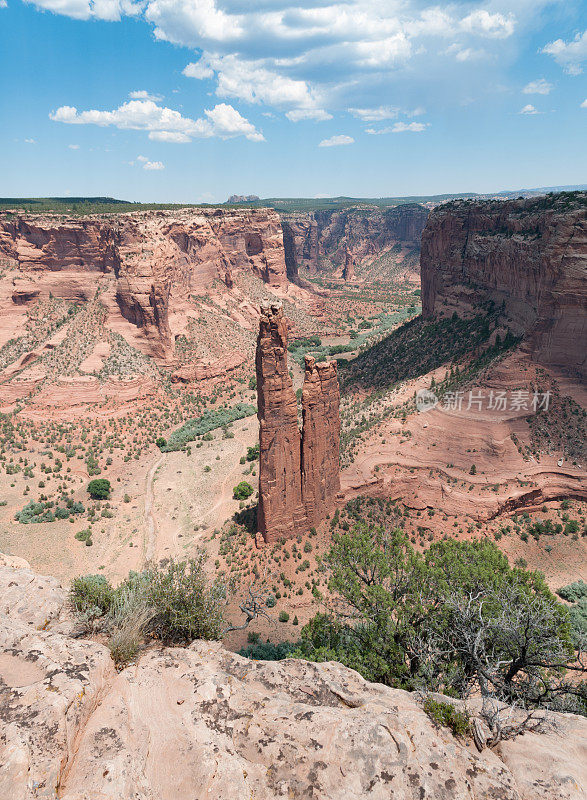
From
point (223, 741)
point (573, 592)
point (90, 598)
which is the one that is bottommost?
point (573, 592)

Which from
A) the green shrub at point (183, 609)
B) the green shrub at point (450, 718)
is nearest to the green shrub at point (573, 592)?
the green shrub at point (183, 609)

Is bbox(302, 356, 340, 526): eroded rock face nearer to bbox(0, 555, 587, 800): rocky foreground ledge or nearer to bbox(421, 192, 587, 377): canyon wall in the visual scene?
bbox(0, 555, 587, 800): rocky foreground ledge

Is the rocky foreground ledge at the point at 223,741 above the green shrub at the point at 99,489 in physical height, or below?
above

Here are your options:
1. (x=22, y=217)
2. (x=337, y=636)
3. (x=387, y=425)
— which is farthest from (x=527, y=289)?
(x=22, y=217)

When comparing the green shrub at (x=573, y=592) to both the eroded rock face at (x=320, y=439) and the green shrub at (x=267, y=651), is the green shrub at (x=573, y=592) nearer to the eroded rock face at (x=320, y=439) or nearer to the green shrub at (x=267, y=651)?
the eroded rock face at (x=320, y=439)

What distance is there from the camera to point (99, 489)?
4462cm

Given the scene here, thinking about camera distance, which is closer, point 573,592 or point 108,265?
point 573,592

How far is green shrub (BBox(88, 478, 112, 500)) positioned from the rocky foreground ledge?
37230 millimetres

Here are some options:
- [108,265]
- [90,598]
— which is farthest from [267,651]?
[108,265]

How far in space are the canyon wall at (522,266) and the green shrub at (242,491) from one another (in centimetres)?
3229

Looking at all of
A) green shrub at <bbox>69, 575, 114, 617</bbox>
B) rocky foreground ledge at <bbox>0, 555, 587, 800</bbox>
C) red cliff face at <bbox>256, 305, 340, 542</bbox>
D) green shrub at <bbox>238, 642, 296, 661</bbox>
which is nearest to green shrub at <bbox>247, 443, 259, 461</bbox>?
red cliff face at <bbox>256, 305, 340, 542</bbox>

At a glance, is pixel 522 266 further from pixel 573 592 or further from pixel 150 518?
pixel 150 518

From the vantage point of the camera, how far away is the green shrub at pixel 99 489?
44.6m

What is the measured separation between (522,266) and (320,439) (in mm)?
32385
